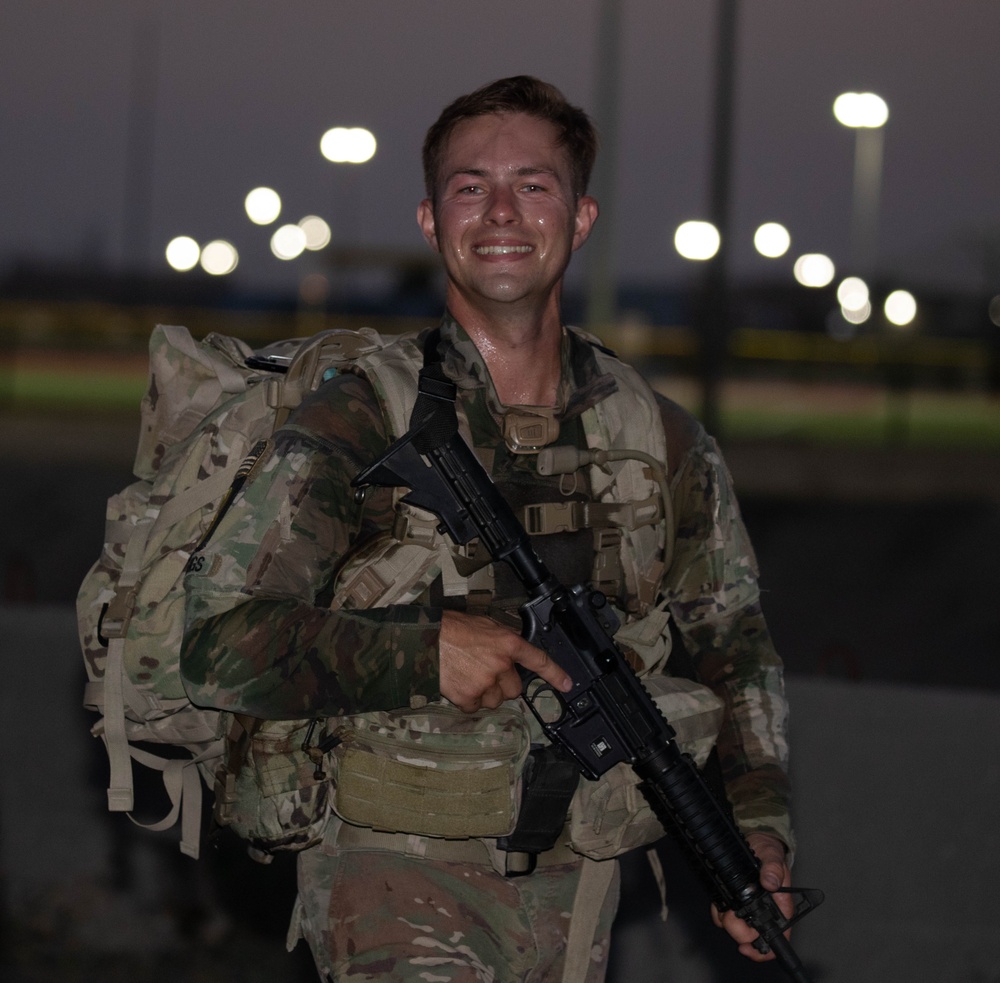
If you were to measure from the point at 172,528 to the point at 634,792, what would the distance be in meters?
1.04

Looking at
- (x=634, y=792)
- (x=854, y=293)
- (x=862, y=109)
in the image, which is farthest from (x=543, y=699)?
(x=854, y=293)

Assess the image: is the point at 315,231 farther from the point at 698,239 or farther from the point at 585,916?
the point at 585,916

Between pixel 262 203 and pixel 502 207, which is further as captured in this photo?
pixel 262 203

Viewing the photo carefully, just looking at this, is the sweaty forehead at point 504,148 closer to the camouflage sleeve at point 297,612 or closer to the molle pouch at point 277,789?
the camouflage sleeve at point 297,612

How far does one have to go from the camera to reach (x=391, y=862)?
314 cm

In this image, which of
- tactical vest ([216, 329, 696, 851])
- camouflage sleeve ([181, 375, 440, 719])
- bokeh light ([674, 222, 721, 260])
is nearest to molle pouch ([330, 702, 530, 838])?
tactical vest ([216, 329, 696, 851])

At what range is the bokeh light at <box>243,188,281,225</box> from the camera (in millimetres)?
24703

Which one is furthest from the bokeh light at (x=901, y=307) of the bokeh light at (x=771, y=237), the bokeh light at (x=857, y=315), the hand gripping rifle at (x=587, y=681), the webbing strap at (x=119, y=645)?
the webbing strap at (x=119, y=645)

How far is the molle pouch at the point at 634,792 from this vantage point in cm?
322

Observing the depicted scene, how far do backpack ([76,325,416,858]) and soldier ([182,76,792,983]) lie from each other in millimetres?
160

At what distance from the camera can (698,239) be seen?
14.5 metres

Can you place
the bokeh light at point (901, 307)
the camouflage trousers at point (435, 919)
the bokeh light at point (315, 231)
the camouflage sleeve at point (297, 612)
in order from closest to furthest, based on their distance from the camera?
the camouflage sleeve at point (297, 612) < the camouflage trousers at point (435, 919) < the bokeh light at point (901, 307) < the bokeh light at point (315, 231)

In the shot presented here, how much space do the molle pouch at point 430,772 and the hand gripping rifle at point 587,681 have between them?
120 mm

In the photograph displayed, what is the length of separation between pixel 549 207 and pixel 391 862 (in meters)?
1.33
